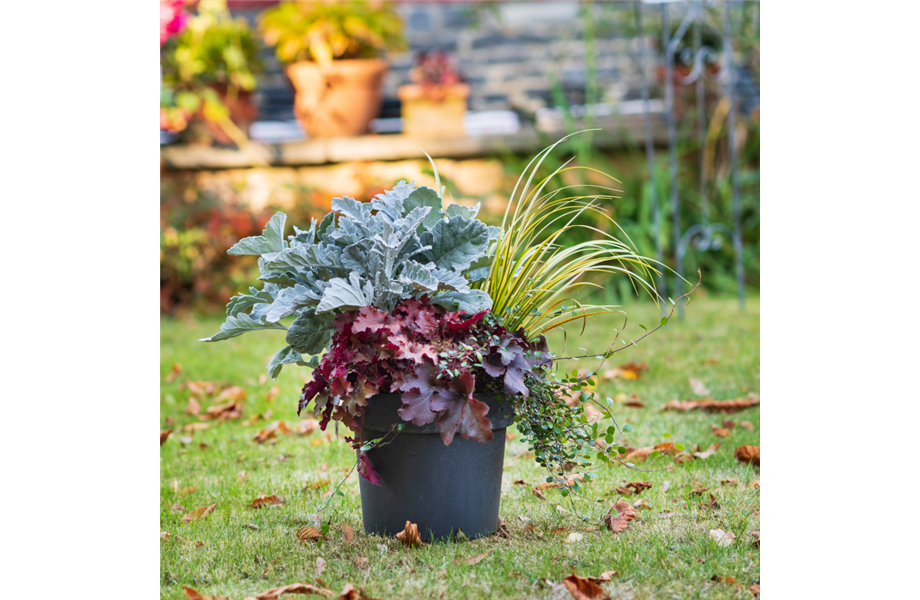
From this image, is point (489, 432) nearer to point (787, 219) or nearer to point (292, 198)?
point (787, 219)

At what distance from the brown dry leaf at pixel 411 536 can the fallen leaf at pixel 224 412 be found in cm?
156

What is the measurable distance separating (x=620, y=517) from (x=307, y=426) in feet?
4.72

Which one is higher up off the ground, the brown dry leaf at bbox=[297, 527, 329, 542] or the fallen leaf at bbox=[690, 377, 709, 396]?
the brown dry leaf at bbox=[297, 527, 329, 542]

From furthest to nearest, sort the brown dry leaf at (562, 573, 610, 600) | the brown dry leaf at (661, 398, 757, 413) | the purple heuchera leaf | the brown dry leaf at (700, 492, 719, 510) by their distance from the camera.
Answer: the brown dry leaf at (661, 398, 757, 413) < the brown dry leaf at (700, 492, 719, 510) < the purple heuchera leaf < the brown dry leaf at (562, 573, 610, 600)

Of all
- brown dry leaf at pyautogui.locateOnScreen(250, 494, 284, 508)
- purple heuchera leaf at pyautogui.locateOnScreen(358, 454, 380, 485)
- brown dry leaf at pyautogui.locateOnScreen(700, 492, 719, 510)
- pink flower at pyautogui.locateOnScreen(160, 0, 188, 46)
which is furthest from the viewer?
pink flower at pyautogui.locateOnScreen(160, 0, 188, 46)

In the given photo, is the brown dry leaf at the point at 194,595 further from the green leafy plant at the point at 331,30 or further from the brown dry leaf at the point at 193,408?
the green leafy plant at the point at 331,30

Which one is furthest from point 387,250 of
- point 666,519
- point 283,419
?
point 283,419

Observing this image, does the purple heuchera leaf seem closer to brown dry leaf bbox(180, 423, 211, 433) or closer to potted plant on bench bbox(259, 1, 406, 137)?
brown dry leaf bbox(180, 423, 211, 433)

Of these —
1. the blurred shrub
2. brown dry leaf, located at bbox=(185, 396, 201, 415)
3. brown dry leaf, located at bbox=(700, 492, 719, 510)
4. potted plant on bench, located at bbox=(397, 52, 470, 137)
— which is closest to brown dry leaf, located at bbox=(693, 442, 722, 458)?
brown dry leaf, located at bbox=(700, 492, 719, 510)

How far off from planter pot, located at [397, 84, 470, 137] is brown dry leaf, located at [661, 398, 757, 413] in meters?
3.40

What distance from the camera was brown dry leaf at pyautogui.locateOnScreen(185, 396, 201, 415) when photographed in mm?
3221
